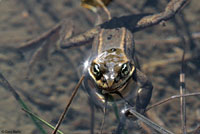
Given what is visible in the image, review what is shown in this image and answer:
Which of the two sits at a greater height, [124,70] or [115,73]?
[115,73]

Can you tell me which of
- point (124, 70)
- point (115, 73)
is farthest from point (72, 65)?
point (115, 73)

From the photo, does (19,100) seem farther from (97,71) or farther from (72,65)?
(72,65)

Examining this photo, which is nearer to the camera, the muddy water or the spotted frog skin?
the spotted frog skin

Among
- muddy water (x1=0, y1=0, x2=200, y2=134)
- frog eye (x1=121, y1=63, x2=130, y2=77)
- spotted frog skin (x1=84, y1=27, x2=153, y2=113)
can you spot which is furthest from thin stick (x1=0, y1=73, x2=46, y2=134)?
frog eye (x1=121, y1=63, x2=130, y2=77)

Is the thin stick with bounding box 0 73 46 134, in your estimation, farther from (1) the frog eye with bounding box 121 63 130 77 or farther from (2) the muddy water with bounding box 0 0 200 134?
(1) the frog eye with bounding box 121 63 130 77

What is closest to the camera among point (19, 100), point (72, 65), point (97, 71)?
point (19, 100)
